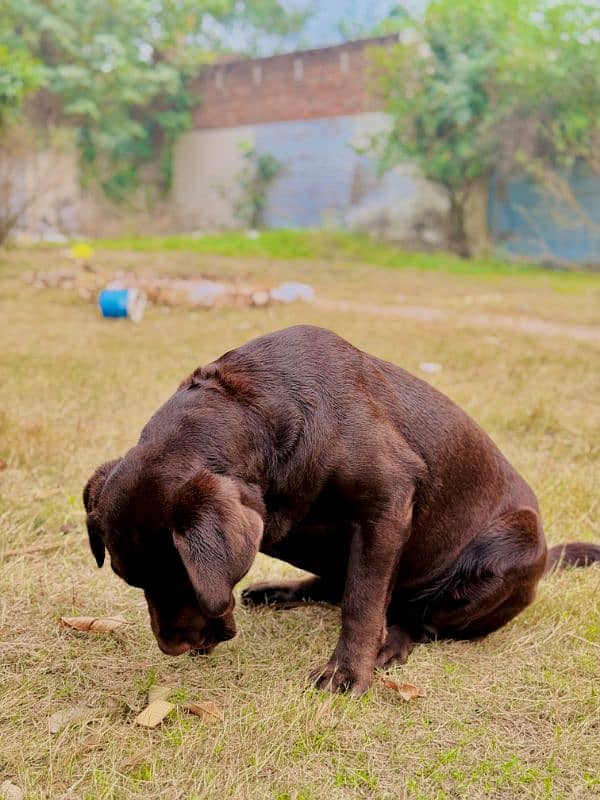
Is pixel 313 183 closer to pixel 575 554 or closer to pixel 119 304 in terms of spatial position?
pixel 119 304

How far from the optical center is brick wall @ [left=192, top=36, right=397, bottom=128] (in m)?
23.3

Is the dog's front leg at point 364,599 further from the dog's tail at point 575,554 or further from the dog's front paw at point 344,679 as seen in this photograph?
the dog's tail at point 575,554

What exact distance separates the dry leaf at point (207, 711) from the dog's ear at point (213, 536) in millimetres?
474

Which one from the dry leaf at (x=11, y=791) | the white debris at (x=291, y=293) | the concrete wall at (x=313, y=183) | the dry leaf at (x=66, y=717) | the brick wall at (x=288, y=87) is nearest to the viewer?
the dry leaf at (x=11, y=791)

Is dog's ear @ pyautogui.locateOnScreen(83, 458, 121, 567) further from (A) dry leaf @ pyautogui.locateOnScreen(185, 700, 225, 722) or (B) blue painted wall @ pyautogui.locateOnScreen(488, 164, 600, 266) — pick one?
(B) blue painted wall @ pyautogui.locateOnScreen(488, 164, 600, 266)

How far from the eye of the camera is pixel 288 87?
971 inches

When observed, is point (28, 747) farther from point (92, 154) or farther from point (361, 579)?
point (92, 154)

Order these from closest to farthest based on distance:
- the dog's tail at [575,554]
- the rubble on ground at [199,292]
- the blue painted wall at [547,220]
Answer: the dog's tail at [575,554] → the rubble on ground at [199,292] → the blue painted wall at [547,220]

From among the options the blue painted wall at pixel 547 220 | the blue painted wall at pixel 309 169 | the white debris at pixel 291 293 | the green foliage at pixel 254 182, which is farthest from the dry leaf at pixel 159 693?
the green foliage at pixel 254 182

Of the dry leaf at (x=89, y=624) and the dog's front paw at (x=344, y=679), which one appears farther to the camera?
the dry leaf at (x=89, y=624)

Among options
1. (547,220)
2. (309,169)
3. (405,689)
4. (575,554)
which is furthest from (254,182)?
(405,689)

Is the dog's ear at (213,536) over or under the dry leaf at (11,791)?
over

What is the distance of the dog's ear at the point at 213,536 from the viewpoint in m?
2.02

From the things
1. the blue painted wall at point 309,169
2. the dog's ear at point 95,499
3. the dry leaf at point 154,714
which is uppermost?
the blue painted wall at point 309,169
